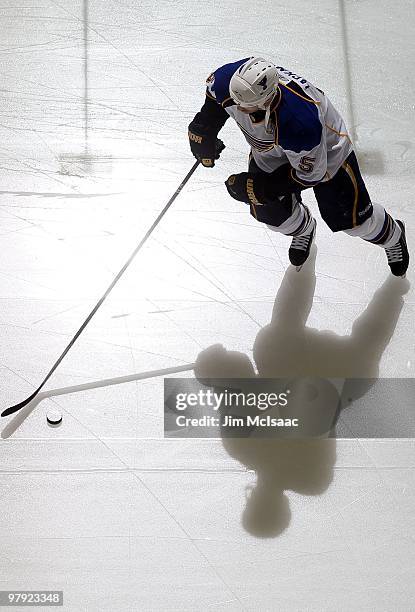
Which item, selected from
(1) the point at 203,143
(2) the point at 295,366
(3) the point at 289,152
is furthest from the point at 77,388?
(3) the point at 289,152

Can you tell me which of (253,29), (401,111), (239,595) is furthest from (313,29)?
(239,595)

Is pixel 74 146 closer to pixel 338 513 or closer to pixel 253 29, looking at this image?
pixel 253 29

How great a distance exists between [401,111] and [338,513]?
5.59ft

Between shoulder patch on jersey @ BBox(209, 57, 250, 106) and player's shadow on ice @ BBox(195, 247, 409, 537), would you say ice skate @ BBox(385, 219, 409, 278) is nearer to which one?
player's shadow on ice @ BBox(195, 247, 409, 537)

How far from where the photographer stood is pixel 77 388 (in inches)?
119

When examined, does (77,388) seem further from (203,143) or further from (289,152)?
(289,152)

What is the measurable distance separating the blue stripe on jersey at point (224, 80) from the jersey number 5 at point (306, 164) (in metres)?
0.32

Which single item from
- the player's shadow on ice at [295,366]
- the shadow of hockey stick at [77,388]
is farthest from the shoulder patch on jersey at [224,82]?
the shadow of hockey stick at [77,388]

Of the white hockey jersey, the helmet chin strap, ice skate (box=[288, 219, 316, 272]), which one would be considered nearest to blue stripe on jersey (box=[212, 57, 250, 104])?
the white hockey jersey

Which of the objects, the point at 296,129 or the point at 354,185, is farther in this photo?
the point at 354,185

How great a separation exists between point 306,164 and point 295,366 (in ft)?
2.61

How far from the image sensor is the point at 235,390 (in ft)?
9.99

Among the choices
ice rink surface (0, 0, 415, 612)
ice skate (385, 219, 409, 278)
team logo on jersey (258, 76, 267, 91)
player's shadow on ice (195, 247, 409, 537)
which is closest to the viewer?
team logo on jersey (258, 76, 267, 91)

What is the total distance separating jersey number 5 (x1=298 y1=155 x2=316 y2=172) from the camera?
2590 mm
